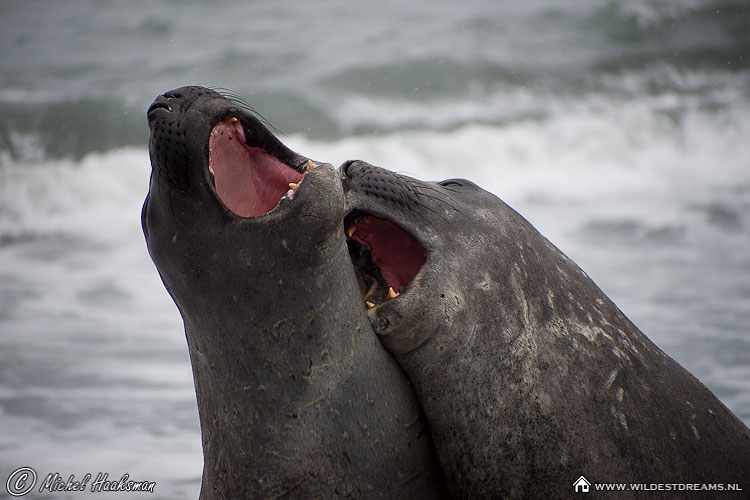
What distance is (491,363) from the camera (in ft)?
9.41

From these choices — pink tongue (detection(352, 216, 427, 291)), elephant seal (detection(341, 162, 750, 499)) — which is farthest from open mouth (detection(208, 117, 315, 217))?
pink tongue (detection(352, 216, 427, 291))

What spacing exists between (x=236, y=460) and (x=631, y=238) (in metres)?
8.31

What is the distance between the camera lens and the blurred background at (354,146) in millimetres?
6164

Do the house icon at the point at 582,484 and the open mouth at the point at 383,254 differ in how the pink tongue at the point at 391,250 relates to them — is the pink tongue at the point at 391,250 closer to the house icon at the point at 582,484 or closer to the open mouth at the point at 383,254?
the open mouth at the point at 383,254

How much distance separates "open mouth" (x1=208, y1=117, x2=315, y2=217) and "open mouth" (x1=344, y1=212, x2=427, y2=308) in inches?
15.5

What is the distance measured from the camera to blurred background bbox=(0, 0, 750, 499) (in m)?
6.16

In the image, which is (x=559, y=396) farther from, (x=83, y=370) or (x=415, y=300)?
(x=83, y=370)

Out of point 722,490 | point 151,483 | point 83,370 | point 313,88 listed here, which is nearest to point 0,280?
point 83,370

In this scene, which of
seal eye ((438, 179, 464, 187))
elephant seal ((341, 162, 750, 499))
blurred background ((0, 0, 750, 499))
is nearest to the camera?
elephant seal ((341, 162, 750, 499))

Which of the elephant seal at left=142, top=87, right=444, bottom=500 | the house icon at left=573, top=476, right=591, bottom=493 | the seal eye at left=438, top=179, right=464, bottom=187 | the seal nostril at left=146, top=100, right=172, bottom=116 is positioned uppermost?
the seal eye at left=438, top=179, right=464, bottom=187

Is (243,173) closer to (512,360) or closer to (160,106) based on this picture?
(160,106)

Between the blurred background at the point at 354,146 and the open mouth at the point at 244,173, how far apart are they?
2.25 meters

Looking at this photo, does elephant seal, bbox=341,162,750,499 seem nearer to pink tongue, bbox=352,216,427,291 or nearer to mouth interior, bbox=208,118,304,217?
pink tongue, bbox=352,216,427,291

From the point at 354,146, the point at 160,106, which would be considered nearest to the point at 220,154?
the point at 160,106
